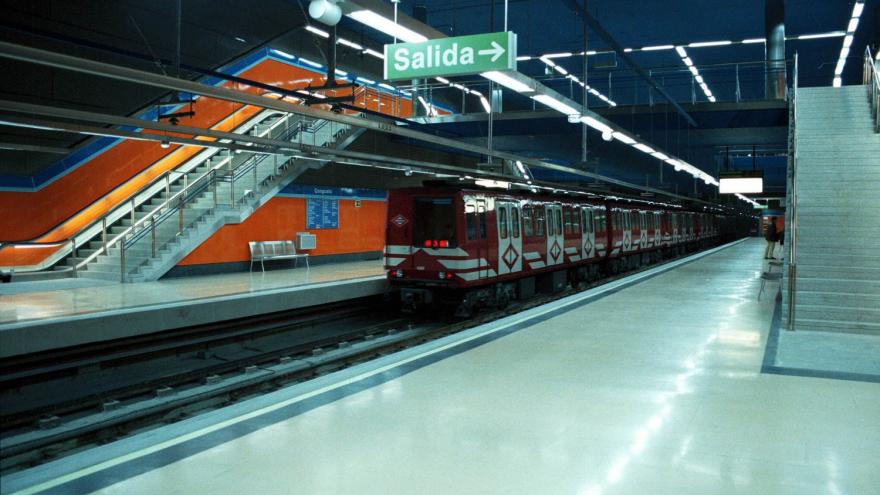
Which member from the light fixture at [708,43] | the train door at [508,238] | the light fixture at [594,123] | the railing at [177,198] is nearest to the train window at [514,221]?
the train door at [508,238]

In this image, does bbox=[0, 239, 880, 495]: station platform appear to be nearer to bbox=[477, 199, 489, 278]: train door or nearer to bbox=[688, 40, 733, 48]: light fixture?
bbox=[477, 199, 489, 278]: train door

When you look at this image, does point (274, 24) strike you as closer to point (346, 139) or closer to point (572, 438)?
point (346, 139)

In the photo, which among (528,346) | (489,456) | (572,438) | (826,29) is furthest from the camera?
(826,29)

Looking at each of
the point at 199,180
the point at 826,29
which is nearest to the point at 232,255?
the point at 199,180

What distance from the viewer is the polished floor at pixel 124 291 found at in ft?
29.2

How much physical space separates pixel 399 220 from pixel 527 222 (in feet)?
10.0

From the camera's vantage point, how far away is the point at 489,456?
3.96 m

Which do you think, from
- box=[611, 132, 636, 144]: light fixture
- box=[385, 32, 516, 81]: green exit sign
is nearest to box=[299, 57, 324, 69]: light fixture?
box=[611, 132, 636, 144]: light fixture

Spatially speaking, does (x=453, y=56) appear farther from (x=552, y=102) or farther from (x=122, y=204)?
(x=122, y=204)

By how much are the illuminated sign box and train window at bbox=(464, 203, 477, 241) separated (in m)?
12.3

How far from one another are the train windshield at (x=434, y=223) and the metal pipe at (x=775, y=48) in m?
9.81

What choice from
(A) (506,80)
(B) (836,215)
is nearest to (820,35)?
→ (B) (836,215)

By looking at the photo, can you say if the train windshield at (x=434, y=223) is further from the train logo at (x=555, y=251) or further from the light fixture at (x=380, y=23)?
the light fixture at (x=380, y=23)

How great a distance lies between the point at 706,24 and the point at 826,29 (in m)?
4.09
